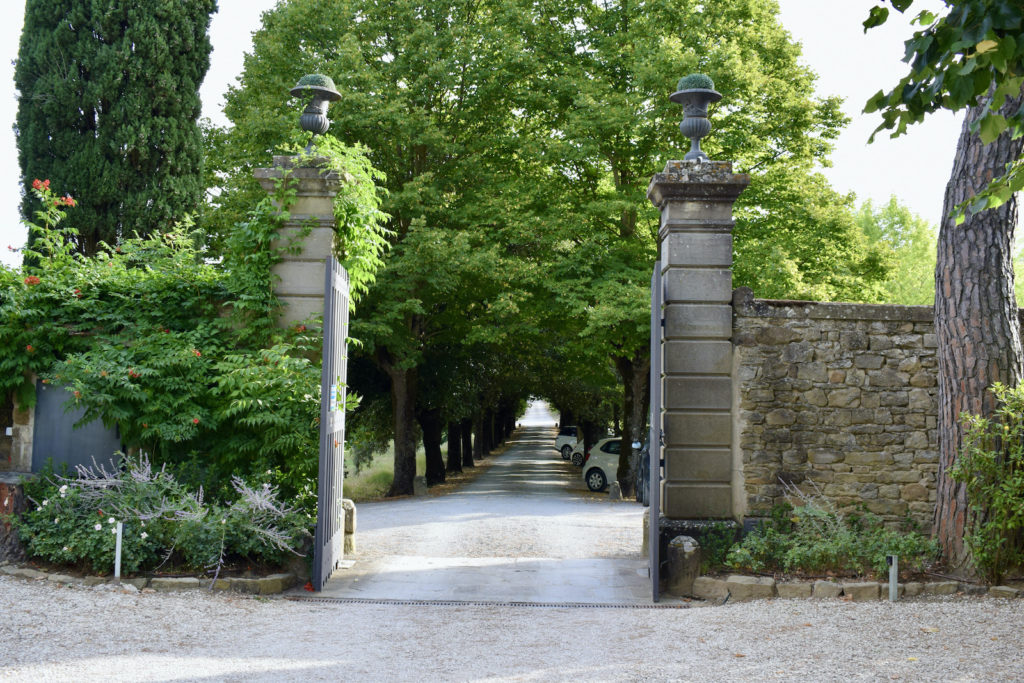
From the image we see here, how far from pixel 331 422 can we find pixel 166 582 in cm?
186

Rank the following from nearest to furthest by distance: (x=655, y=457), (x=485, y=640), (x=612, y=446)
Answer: (x=485, y=640), (x=655, y=457), (x=612, y=446)

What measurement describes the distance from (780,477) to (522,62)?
1235 centimetres

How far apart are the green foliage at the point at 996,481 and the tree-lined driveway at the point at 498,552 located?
290 centimetres

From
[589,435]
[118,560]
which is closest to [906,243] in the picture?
[589,435]

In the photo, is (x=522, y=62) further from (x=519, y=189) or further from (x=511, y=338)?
(x=511, y=338)

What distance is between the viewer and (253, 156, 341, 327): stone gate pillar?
26.9 feet

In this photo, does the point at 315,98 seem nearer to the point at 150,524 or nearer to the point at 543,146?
the point at 150,524

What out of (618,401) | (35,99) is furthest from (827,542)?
(618,401)

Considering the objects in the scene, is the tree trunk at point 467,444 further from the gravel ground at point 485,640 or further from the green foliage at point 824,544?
the gravel ground at point 485,640

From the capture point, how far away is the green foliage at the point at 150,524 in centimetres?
702

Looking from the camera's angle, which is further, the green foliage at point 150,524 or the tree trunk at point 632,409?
the tree trunk at point 632,409

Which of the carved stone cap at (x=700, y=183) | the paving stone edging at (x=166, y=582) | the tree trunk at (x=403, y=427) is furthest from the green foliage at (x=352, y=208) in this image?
the tree trunk at (x=403, y=427)

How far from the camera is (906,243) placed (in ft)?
119

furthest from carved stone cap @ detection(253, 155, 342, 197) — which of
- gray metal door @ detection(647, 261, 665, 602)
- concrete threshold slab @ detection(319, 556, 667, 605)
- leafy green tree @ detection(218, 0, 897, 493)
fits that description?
leafy green tree @ detection(218, 0, 897, 493)
